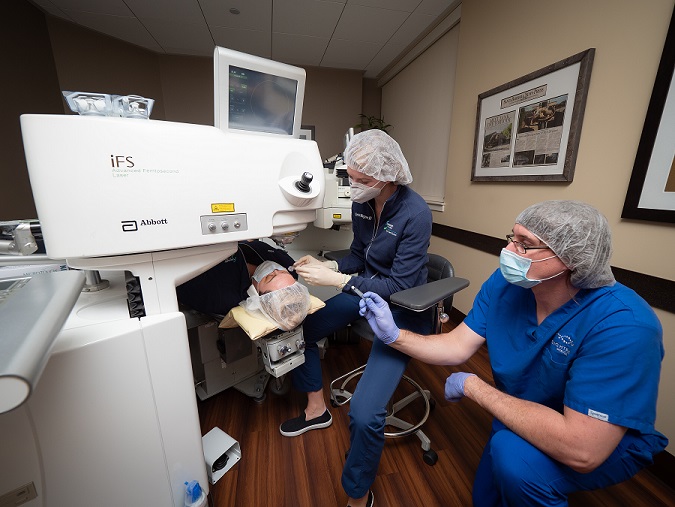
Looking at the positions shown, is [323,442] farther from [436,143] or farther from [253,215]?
[436,143]

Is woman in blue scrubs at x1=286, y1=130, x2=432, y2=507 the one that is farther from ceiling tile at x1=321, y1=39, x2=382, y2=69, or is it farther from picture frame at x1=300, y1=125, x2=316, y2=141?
picture frame at x1=300, y1=125, x2=316, y2=141

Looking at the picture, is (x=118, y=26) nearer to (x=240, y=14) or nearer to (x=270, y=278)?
(x=240, y=14)

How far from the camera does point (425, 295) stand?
3.35 feet

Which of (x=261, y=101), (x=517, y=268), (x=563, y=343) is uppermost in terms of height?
(x=261, y=101)

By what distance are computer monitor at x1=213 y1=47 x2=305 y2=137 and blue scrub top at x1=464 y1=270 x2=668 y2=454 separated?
3.12 ft

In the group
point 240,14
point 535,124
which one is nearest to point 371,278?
point 535,124

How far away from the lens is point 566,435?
68 cm

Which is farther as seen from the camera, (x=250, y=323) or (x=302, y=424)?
(x=302, y=424)

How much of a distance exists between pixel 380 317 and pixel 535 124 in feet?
5.19

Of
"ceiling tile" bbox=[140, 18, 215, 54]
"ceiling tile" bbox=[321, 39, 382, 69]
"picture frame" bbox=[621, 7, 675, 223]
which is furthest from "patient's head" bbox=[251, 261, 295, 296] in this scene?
"ceiling tile" bbox=[321, 39, 382, 69]

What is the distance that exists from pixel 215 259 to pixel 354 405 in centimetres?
71

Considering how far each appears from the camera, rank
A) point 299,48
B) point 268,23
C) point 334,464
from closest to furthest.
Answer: point 334,464 < point 268,23 < point 299,48

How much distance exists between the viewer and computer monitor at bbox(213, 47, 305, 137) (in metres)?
0.79

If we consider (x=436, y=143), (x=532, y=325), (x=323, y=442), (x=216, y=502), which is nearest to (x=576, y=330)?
(x=532, y=325)
